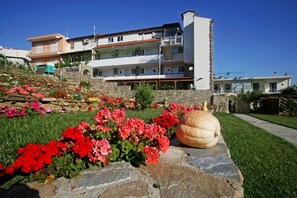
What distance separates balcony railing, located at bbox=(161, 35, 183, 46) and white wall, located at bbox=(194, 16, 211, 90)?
3.19m

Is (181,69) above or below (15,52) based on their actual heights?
below

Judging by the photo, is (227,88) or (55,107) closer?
(55,107)

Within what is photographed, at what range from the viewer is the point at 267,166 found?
12.3 feet

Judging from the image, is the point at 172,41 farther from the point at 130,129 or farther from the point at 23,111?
the point at 130,129

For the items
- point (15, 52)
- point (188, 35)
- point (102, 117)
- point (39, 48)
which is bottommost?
point (102, 117)

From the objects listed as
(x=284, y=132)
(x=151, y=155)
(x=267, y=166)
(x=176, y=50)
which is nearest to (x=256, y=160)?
(x=267, y=166)

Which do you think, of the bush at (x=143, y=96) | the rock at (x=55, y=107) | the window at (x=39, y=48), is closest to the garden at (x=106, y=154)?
the rock at (x=55, y=107)

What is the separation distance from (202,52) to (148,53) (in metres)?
11.0

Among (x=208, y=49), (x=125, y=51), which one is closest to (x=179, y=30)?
(x=208, y=49)

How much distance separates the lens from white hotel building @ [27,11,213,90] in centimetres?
3042

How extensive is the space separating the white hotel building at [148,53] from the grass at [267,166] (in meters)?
24.0

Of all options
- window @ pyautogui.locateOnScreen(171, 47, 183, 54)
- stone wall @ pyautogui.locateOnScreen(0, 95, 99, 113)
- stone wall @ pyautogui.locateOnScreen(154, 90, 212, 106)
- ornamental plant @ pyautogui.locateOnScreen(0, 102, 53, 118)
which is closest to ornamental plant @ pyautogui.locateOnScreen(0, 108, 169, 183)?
ornamental plant @ pyautogui.locateOnScreen(0, 102, 53, 118)

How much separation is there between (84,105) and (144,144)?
7748 mm

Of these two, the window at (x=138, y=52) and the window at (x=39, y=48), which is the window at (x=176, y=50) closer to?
the window at (x=138, y=52)
